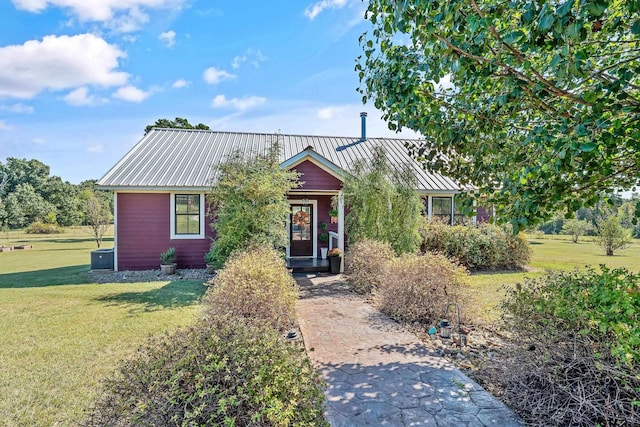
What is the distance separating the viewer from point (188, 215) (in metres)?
12.5

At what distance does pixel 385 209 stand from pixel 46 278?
11256 millimetres

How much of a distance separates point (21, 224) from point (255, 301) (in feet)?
133

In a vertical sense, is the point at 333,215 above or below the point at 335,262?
above

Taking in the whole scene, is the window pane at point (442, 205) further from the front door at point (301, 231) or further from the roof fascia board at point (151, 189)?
the roof fascia board at point (151, 189)

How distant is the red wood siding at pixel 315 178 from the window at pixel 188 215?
399 centimetres

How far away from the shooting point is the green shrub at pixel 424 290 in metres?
6.13

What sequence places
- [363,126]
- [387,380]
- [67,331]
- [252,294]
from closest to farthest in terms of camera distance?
[387,380] → [252,294] → [67,331] → [363,126]

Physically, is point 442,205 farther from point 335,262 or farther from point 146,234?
point 146,234

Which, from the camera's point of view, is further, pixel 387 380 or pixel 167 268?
pixel 167 268

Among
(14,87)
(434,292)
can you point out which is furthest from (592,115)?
(14,87)

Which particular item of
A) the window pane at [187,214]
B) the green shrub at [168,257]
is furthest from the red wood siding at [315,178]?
the green shrub at [168,257]

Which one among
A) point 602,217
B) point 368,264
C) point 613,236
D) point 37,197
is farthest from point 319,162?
point 37,197

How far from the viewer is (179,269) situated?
12234 mm

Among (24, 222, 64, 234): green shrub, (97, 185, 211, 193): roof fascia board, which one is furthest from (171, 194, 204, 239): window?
(24, 222, 64, 234): green shrub
